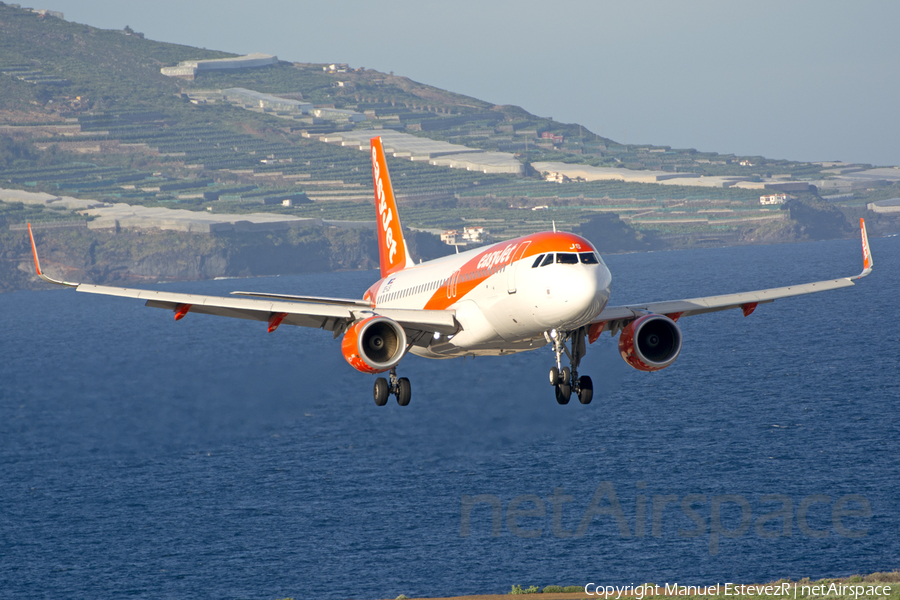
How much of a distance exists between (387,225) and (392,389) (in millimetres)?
23423

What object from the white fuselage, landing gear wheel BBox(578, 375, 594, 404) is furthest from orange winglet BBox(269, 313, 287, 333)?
landing gear wheel BBox(578, 375, 594, 404)

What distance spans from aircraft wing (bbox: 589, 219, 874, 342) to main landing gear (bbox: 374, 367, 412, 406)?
29.2ft

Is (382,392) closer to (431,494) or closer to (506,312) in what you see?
(506,312)

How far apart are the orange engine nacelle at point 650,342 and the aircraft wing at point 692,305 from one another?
31.8 inches

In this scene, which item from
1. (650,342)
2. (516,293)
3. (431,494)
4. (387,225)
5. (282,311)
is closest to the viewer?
(516,293)

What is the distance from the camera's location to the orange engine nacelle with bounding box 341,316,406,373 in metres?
43.9

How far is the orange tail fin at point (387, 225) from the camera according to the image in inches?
2616

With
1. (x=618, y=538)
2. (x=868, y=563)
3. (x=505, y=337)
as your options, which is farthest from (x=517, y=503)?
(x=505, y=337)

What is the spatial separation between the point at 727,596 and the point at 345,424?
95.4 meters

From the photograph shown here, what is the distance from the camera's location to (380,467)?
167 m

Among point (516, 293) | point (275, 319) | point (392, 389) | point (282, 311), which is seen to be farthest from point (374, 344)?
point (516, 293)

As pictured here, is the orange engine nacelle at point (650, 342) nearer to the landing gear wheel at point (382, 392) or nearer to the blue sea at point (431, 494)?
the landing gear wheel at point (382, 392)

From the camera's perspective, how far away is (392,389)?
4778cm

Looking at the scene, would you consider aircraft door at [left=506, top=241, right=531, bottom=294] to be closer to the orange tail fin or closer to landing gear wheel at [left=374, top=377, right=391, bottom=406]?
landing gear wheel at [left=374, top=377, right=391, bottom=406]
